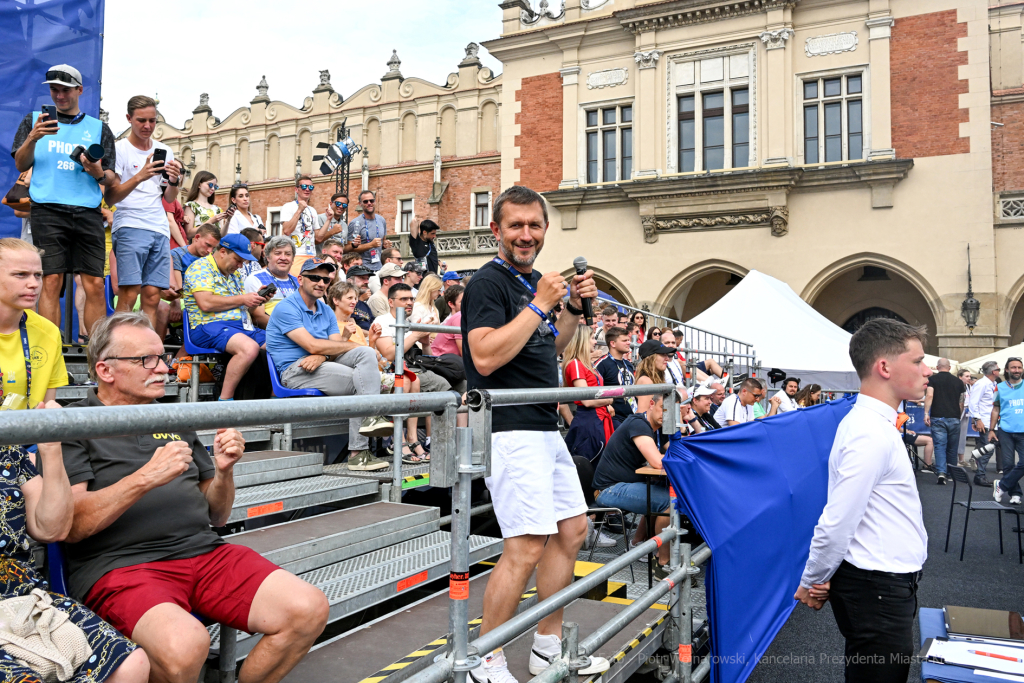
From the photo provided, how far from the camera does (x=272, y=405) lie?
1437mm

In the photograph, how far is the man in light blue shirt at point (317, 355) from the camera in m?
5.71

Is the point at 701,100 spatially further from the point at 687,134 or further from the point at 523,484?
the point at 523,484

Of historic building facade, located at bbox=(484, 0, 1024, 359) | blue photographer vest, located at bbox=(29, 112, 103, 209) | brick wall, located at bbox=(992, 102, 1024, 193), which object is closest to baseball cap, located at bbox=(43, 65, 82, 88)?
blue photographer vest, located at bbox=(29, 112, 103, 209)

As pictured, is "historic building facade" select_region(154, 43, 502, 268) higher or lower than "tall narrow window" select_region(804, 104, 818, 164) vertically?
higher

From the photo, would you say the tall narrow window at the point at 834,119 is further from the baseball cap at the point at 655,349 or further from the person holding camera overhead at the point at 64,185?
the person holding camera overhead at the point at 64,185

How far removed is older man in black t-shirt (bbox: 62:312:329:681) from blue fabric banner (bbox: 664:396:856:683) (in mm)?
2107

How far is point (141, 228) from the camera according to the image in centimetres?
602

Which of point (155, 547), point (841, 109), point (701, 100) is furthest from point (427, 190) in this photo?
point (155, 547)

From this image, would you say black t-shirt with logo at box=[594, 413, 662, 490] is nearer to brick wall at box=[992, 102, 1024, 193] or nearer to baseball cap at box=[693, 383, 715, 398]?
baseball cap at box=[693, 383, 715, 398]

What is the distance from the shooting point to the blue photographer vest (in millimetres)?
5195

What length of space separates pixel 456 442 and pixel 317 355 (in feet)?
13.1

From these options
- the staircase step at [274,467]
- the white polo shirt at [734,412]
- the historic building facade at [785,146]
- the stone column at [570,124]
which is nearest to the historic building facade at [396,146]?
the stone column at [570,124]

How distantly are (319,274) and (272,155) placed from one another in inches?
1219

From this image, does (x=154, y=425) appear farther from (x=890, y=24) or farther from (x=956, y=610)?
(x=890, y=24)
